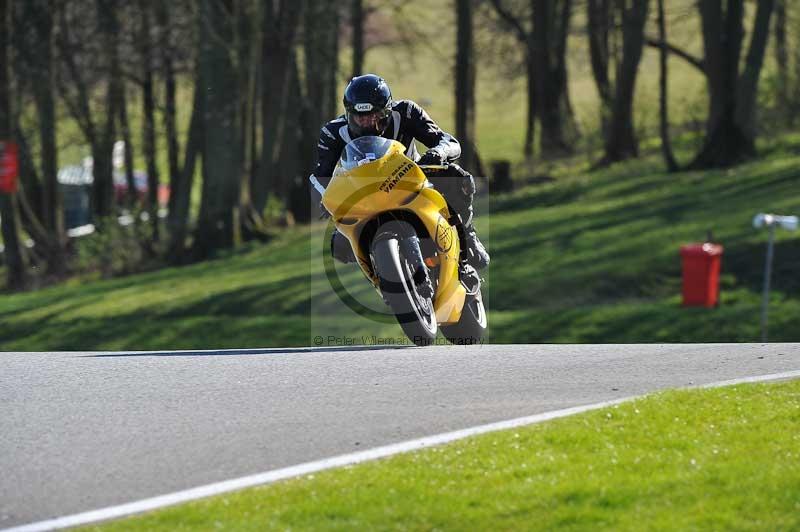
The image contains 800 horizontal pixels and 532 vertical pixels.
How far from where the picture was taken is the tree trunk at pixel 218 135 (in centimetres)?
2845

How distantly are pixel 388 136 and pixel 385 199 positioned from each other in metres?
0.76

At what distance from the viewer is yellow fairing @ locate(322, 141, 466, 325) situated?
9.85m

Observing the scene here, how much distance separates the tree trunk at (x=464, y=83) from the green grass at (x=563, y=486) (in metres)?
25.3

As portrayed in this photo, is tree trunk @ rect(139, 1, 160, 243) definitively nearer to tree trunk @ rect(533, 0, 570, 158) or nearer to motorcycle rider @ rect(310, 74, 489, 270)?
tree trunk @ rect(533, 0, 570, 158)

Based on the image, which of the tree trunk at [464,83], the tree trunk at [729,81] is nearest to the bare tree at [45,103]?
the tree trunk at [464,83]

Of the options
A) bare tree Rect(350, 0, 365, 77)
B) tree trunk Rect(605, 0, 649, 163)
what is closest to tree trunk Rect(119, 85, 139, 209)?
bare tree Rect(350, 0, 365, 77)

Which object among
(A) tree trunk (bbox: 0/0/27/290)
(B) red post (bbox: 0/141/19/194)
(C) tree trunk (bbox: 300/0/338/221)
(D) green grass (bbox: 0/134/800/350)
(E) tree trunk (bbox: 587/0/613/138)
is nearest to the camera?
(D) green grass (bbox: 0/134/800/350)

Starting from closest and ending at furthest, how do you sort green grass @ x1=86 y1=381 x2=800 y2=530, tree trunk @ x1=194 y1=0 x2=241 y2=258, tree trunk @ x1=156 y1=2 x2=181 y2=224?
1. green grass @ x1=86 y1=381 x2=800 y2=530
2. tree trunk @ x1=194 y1=0 x2=241 y2=258
3. tree trunk @ x1=156 y1=2 x2=181 y2=224

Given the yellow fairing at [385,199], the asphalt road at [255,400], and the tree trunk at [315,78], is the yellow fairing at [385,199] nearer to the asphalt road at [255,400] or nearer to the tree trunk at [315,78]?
the asphalt road at [255,400]

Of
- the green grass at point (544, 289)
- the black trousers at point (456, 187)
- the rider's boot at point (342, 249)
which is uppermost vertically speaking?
the black trousers at point (456, 187)

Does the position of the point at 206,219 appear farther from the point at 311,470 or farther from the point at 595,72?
the point at 311,470

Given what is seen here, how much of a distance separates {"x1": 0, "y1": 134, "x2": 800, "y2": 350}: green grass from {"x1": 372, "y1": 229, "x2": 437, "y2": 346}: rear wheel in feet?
29.8

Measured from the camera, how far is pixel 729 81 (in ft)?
102

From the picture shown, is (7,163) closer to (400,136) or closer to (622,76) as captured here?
(622,76)
